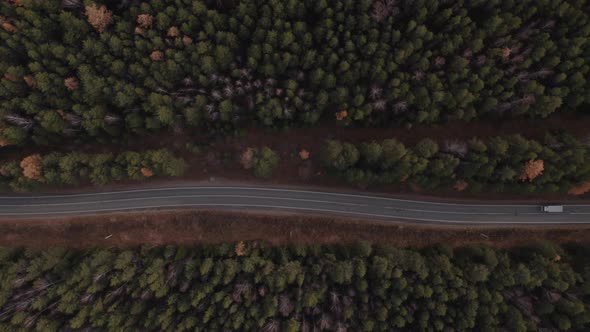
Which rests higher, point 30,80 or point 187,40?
point 187,40

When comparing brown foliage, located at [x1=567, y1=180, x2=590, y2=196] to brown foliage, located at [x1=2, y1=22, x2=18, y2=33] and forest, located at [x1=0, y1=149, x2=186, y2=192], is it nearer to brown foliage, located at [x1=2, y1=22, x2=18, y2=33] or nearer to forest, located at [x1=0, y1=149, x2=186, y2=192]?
forest, located at [x1=0, y1=149, x2=186, y2=192]

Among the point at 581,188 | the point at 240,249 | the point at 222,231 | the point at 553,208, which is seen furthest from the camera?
the point at 222,231

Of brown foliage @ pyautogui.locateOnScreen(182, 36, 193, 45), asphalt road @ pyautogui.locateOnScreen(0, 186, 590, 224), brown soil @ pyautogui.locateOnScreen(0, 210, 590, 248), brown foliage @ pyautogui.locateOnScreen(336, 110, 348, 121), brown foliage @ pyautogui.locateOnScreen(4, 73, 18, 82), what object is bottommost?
brown soil @ pyautogui.locateOnScreen(0, 210, 590, 248)

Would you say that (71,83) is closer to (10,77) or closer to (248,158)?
(10,77)

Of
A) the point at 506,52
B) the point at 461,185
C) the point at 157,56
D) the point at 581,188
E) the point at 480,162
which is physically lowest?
the point at 581,188

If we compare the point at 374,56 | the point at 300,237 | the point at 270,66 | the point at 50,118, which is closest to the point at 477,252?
the point at 300,237

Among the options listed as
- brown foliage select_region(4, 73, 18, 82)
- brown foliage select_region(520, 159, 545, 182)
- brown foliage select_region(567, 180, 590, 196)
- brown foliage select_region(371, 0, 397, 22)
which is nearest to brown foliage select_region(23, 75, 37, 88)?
brown foliage select_region(4, 73, 18, 82)

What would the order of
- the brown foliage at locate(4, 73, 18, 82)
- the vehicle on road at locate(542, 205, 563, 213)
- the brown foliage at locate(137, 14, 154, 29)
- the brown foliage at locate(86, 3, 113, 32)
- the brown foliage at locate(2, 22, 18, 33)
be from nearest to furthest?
the brown foliage at locate(86, 3, 113, 32) → the brown foliage at locate(137, 14, 154, 29) → the brown foliage at locate(2, 22, 18, 33) → the brown foliage at locate(4, 73, 18, 82) → the vehicle on road at locate(542, 205, 563, 213)

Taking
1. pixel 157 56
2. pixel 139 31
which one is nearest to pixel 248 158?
pixel 157 56
